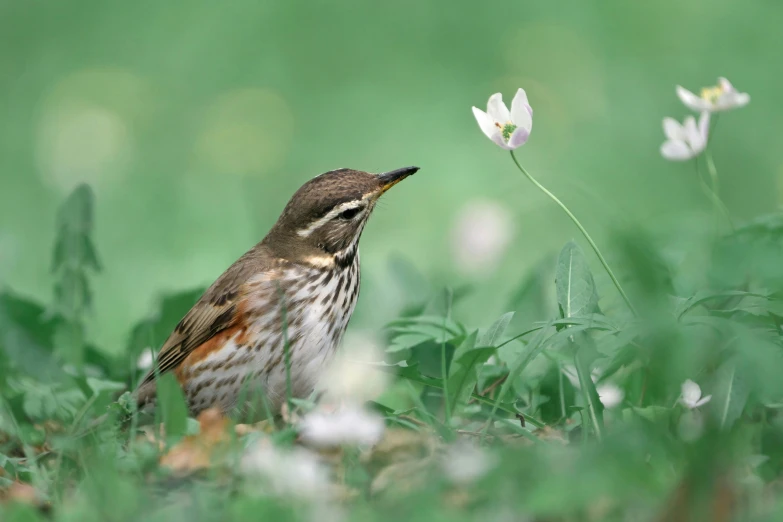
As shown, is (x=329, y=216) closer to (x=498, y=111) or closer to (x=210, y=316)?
(x=210, y=316)

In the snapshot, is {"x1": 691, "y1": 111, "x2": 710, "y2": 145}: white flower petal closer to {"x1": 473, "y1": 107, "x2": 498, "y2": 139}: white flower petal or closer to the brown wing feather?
{"x1": 473, "y1": 107, "x2": 498, "y2": 139}: white flower petal

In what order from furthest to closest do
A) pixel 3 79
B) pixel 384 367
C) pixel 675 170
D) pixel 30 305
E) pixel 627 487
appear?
pixel 3 79 → pixel 675 170 → pixel 30 305 → pixel 384 367 → pixel 627 487

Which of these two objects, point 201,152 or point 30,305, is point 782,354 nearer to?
point 30,305

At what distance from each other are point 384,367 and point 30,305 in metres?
2.49

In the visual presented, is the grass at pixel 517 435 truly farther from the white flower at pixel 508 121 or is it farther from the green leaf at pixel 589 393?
the white flower at pixel 508 121

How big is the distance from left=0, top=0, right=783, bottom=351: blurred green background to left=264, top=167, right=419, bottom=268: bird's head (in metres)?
2.64

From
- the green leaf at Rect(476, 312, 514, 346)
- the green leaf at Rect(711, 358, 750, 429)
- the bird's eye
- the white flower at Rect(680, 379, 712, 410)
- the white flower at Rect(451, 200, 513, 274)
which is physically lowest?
the white flower at Rect(451, 200, 513, 274)

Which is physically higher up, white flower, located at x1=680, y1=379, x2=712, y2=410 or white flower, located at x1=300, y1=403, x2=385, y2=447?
white flower, located at x1=300, y1=403, x2=385, y2=447

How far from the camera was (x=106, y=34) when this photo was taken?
13.5 meters

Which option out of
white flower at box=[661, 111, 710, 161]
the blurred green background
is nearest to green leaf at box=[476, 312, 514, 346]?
white flower at box=[661, 111, 710, 161]

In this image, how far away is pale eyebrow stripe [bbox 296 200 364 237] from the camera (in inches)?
239

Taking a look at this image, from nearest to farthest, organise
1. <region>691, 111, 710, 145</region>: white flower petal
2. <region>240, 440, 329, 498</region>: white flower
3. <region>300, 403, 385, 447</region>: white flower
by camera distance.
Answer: <region>240, 440, 329, 498</region>: white flower
<region>300, 403, 385, 447</region>: white flower
<region>691, 111, 710, 145</region>: white flower petal

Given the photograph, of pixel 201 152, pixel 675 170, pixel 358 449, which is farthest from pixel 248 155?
pixel 358 449

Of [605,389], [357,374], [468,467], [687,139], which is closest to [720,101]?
[687,139]
